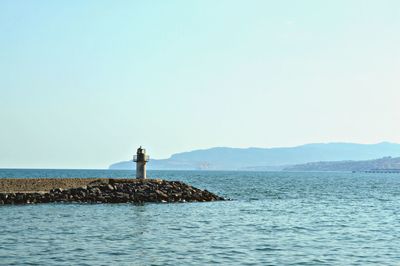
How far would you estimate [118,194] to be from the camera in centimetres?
5438

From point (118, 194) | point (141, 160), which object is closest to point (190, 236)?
point (118, 194)

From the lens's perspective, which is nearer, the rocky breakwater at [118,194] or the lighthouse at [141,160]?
the rocky breakwater at [118,194]

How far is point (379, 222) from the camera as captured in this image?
41.2m

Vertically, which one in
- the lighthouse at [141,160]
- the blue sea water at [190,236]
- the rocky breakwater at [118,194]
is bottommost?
the blue sea water at [190,236]

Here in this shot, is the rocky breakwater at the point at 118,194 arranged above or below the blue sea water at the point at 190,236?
above

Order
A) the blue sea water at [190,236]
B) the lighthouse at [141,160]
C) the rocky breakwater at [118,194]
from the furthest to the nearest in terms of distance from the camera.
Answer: the lighthouse at [141,160]
the rocky breakwater at [118,194]
the blue sea water at [190,236]

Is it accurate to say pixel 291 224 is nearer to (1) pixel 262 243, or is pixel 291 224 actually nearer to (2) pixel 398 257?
(1) pixel 262 243

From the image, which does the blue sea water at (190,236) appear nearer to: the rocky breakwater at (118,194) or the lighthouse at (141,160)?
the rocky breakwater at (118,194)

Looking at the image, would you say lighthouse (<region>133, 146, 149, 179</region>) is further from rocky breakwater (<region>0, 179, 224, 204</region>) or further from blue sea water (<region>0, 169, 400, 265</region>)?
blue sea water (<region>0, 169, 400, 265</region>)

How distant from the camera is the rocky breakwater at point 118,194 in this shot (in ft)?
164

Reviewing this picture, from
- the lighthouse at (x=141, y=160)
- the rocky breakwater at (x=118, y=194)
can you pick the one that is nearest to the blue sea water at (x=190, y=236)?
the rocky breakwater at (x=118, y=194)

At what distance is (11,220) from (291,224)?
17.2 meters

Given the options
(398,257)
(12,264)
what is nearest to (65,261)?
(12,264)

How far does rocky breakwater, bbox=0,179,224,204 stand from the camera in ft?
164
